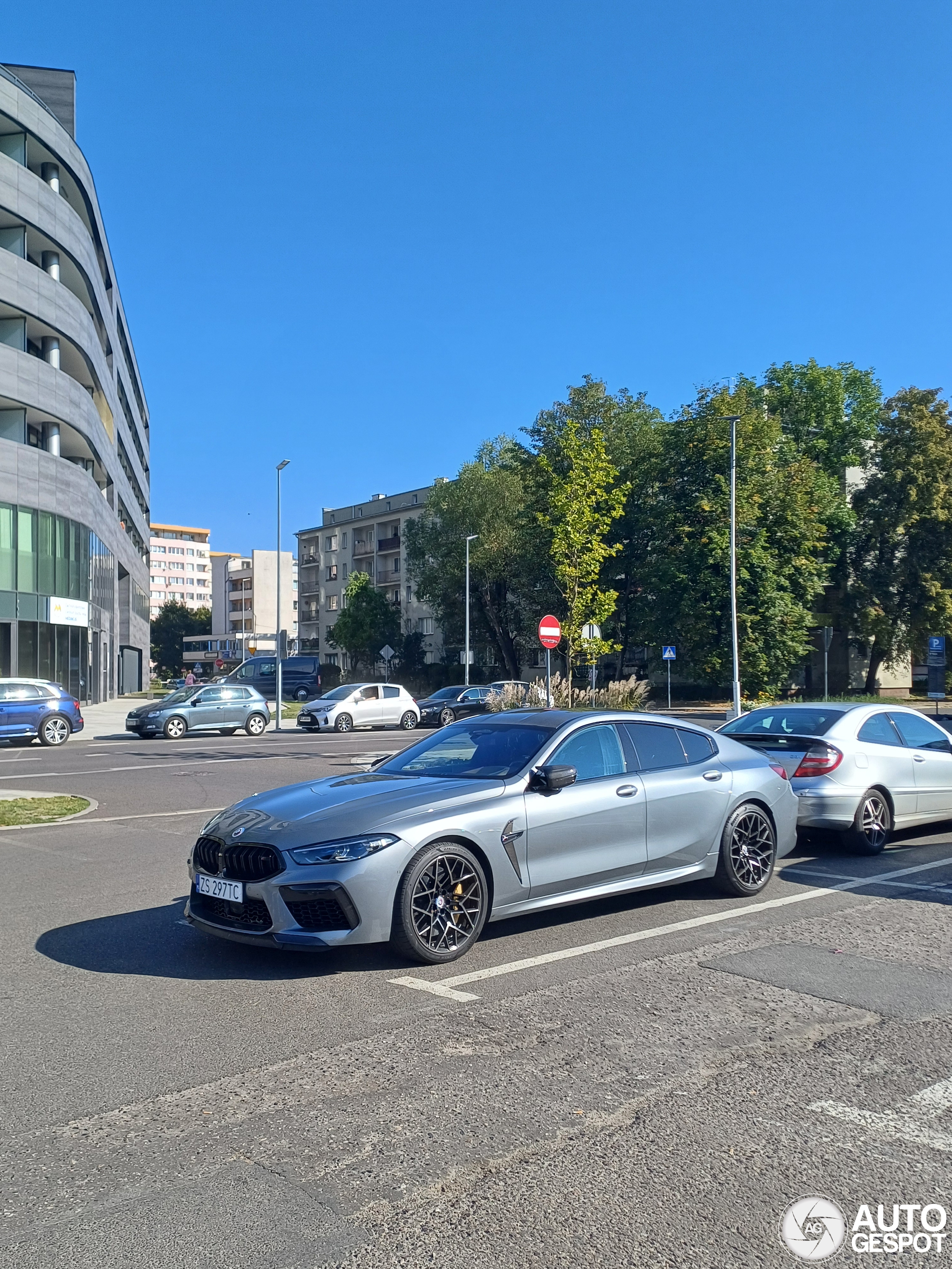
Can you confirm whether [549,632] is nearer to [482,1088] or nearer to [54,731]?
[54,731]

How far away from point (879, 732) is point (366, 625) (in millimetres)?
78074

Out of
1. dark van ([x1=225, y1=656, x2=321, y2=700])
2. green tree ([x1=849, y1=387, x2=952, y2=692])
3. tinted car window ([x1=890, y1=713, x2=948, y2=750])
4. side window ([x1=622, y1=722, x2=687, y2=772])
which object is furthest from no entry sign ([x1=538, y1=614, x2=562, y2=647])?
green tree ([x1=849, y1=387, x2=952, y2=692])

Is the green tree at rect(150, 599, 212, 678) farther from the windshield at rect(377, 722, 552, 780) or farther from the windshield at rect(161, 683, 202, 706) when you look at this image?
the windshield at rect(377, 722, 552, 780)

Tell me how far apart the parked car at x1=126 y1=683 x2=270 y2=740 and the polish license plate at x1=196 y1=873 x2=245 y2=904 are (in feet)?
83.3

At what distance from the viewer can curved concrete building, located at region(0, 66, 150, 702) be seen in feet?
121

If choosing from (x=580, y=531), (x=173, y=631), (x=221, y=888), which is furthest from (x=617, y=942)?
(x=173, y=631)

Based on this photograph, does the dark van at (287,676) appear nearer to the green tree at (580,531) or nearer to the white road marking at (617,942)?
the green tree at (580,531)

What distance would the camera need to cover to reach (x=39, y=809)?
44.6ft

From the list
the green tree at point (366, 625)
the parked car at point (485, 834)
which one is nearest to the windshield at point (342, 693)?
the parked car at point (485, 834)

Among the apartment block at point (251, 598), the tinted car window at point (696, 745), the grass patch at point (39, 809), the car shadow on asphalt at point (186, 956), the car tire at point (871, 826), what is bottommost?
the car shadow on asphalt at point (186, 956)

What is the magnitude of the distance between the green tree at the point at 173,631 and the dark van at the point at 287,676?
259 ft

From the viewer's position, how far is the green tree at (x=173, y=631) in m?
131

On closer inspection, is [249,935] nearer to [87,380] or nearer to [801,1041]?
[801,1041]

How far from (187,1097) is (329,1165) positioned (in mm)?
898
